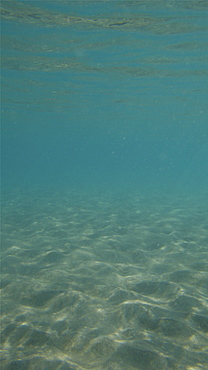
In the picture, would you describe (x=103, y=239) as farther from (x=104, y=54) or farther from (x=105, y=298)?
(x=104, y=54)

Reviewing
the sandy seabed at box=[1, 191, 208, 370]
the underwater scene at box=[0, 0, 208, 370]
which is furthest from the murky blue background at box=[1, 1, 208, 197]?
the sandy seabed at box=[1, 191, 208, 370]

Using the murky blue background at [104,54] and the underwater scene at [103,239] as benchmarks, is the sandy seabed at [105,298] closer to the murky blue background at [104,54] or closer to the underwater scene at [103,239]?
the underwater scene at [103,239]

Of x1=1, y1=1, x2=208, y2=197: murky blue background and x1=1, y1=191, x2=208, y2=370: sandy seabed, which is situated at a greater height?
x1=1, y1=1, x2=208, y2=197: murky blue background

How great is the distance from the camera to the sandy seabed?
12.1 feet

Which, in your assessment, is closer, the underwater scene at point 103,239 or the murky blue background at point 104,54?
the underwater scene at point 103,239

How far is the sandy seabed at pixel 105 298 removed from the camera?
3.68m

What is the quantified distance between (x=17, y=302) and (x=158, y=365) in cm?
315

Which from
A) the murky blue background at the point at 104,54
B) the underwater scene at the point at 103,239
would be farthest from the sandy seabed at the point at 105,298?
the murky blue background at the point at 104,54

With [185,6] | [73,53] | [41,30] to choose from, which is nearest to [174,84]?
[73,53]

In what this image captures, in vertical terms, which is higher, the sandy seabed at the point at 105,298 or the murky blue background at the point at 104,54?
the murky blue background at the point at 104,54

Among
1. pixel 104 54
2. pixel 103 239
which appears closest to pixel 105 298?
pixel 103 239

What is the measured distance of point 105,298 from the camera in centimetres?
546

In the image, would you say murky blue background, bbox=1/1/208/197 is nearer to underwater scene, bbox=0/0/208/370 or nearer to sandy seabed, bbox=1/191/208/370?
underwater scene, bbox=0/0/208/370

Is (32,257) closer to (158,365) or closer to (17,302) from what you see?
(17,302)
